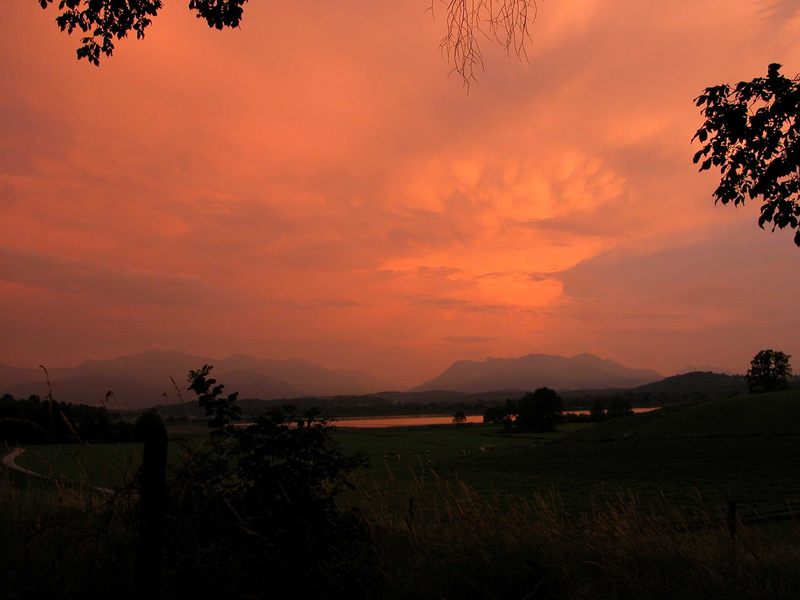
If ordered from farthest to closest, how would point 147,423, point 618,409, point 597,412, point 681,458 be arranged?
point 618,409, point 597,412, point 681,458, point 147,423

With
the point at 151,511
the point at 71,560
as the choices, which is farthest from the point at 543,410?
the point at 151,511

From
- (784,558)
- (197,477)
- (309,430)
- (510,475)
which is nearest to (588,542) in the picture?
(784,558)

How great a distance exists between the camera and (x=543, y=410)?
128375mm

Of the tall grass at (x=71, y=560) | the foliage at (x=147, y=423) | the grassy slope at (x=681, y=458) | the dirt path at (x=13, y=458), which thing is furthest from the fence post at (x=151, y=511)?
the grassy slope at (x=681, y=458)

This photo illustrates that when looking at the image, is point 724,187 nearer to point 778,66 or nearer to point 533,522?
point 778,66

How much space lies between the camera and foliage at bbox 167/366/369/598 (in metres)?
5.21

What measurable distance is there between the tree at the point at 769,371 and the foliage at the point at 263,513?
425ft

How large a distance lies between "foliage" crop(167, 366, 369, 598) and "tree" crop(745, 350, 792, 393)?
12947 centimetres

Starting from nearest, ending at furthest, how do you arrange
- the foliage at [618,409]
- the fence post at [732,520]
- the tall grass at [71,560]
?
the tall grass at [71,560] → the fence post at [732,520] → the foliage at [618,409]

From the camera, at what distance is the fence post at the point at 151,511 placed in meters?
4.67

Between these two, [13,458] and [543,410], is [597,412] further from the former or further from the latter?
[13,458]

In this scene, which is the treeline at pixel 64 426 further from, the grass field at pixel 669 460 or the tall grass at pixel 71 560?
the grass field at pixel 669 460

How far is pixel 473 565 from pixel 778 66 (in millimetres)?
6727

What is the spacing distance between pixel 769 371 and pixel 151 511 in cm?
13362
